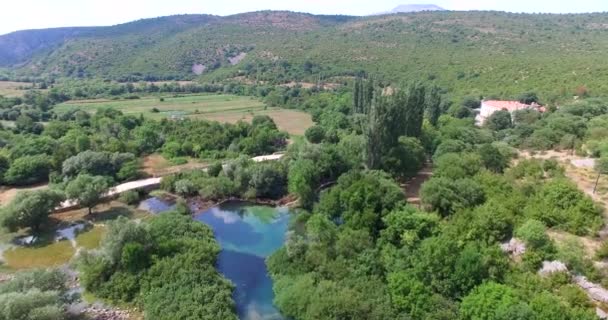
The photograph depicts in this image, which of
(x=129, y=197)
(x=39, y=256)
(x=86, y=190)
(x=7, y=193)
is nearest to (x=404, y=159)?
(x=129, y=197)

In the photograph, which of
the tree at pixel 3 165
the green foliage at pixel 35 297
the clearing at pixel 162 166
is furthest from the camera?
the clearing at pixel 162 166

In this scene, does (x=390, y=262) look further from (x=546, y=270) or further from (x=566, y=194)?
(x=566, y=194)

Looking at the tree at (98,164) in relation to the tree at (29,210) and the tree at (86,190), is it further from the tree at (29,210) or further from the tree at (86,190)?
the tree at (29,210)

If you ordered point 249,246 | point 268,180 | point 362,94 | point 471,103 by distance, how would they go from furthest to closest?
1. point 471,103
2. point 362,94
3. point 268,180
4. point 249,246

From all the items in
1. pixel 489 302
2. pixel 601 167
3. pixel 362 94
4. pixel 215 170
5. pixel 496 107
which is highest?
pixel 362 94

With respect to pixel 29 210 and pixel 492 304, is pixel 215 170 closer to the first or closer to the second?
pixel 29 210

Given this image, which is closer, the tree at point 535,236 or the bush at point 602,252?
the bush at point 602,252

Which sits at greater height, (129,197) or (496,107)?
(496,107)

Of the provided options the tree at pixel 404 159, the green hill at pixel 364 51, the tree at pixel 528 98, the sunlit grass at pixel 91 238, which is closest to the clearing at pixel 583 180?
the tree at pixel 404 159
